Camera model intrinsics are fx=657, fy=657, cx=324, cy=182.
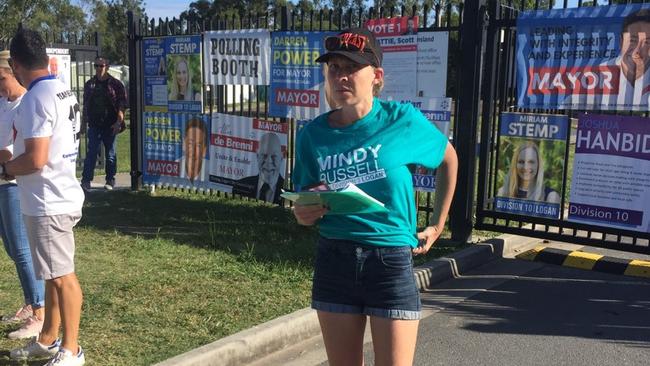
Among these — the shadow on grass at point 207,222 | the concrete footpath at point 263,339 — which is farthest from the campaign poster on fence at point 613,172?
the shadow on grass at point 207,222

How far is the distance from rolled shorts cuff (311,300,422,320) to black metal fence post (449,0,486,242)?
457cm

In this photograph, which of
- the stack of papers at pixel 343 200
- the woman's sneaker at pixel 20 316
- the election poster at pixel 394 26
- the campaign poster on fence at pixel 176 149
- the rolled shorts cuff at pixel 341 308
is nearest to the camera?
the stack of papers at pixel 343 200

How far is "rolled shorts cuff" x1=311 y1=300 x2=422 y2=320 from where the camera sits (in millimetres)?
2650

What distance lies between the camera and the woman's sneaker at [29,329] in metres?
4.29

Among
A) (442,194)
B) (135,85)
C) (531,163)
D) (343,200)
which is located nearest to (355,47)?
(343,200)

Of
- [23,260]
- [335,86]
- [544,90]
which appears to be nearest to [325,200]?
[335,86]

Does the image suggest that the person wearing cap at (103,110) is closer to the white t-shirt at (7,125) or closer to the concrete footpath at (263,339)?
the white t-shirt at (7,125)

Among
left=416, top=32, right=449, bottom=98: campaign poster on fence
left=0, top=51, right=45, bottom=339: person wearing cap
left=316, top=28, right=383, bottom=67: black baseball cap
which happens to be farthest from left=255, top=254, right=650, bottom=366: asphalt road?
left=316, top=28, right=383, bottom=67: black baseball cap

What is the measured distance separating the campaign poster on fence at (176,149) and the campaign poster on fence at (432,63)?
10.8ft

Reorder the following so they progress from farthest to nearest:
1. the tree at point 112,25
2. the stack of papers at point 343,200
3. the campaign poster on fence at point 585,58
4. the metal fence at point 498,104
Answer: the tree at point 112,25
the metal fence at point 498,104
the campaign poster on fence at point 585,58
the stack of papers at point 343,200

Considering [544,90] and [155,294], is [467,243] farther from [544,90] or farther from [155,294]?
[155,294]

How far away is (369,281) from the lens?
267cm

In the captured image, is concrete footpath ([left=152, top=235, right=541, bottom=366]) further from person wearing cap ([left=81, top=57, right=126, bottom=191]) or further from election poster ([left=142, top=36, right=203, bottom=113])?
person wearing cap ([left=81, top=57, right=126, bottom=191])

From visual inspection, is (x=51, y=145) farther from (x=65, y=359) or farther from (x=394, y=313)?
(x=394, y=313)
